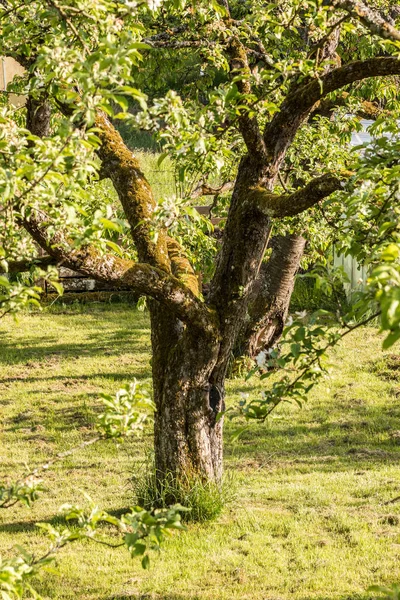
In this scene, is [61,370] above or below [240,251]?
below

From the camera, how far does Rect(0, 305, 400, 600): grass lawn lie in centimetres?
716

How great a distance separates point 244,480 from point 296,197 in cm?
374

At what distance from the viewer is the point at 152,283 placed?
281 inches

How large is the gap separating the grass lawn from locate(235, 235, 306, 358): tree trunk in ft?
2.83

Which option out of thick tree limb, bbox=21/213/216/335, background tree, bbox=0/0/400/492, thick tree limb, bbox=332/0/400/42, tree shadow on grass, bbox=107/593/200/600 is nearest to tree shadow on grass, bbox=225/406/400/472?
background tree, bbox=0/0/400/492

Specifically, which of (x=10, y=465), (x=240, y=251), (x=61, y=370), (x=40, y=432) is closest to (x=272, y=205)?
(x=240, y=251)

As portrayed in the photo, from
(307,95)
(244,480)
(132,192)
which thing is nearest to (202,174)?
(132,192)

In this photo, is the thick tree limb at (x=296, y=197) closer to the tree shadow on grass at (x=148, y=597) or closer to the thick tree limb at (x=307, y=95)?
the thick tree limb at (x=307, y=95)

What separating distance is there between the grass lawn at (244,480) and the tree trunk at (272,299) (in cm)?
86

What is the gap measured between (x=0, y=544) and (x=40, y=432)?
11.9 ft

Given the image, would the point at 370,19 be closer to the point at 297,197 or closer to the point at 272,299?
the point at 297,197

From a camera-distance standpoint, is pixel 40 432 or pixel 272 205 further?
pixel 40 432

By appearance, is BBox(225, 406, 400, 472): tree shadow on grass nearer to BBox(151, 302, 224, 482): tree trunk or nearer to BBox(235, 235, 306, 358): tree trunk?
BBox(151, 302, 224, 482): tree trunk

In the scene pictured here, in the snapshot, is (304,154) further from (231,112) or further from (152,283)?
(231,112)
